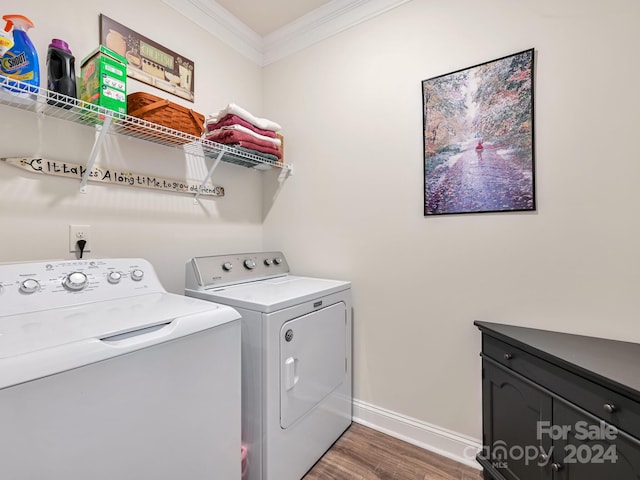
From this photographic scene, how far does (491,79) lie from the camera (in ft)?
4.84

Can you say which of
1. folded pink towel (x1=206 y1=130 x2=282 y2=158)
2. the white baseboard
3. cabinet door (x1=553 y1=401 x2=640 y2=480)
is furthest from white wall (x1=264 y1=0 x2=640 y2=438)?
cabinet door (x1=553 y1=401 x2=640 y2=480)

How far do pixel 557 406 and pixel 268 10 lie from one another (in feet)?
8.30

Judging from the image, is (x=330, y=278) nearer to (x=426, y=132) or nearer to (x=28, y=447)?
(x=426, y=132)

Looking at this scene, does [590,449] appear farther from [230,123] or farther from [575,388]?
[230,123]

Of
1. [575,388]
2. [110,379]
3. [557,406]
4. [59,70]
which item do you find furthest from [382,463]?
[59,70]

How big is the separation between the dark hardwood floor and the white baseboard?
3 cm

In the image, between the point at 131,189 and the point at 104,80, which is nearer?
the point at 104,80

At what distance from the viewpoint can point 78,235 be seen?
138 cm

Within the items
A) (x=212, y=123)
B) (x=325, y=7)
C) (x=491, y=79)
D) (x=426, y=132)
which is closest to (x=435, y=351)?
(x=426, y=132)

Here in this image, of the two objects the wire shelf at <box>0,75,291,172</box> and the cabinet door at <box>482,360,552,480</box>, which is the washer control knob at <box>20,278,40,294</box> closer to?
the wire shelf at <box>0,75,291,172</box>

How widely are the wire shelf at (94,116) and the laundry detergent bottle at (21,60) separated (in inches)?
1.2

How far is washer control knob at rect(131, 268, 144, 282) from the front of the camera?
1.31 meters

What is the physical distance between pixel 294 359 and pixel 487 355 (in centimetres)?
90

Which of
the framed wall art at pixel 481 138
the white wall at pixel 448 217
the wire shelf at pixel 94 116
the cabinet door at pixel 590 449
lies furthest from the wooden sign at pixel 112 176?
the cabinet door at pixel 590 449
